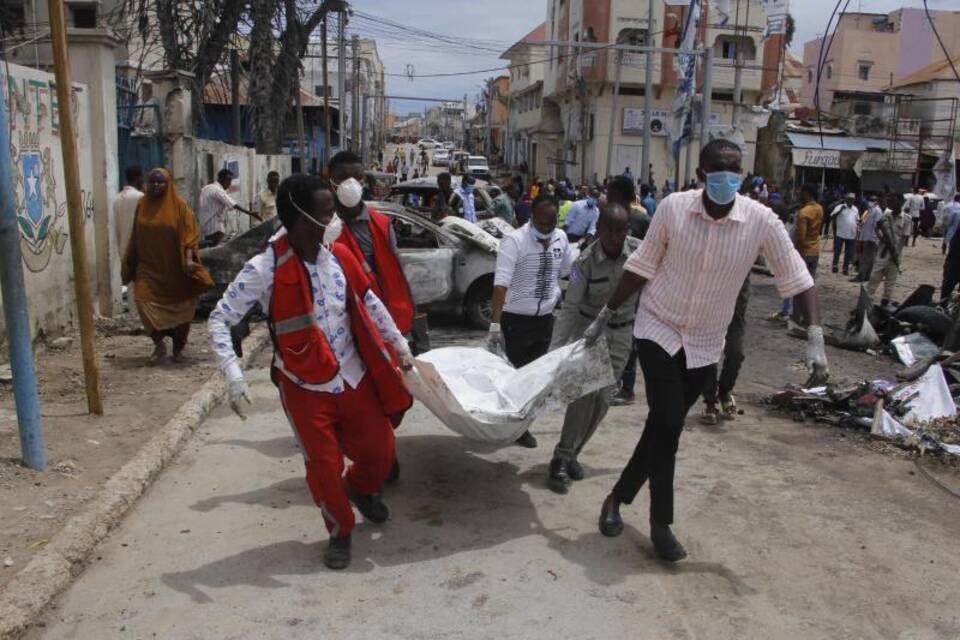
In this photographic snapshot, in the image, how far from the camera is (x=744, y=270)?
3838 mm

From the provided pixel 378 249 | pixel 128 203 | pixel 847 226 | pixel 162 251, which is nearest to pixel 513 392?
pixel 378 249

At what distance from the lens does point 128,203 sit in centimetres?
839

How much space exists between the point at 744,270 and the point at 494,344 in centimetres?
188

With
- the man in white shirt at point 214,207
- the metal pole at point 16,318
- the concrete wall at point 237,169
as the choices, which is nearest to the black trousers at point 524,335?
the metal pole at point 16,318

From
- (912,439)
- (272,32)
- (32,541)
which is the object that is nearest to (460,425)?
(32,541)

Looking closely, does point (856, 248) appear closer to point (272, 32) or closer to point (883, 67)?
point (272, 32)

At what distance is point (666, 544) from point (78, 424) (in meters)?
3.91

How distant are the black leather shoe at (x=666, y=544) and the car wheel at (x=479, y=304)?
5.92m

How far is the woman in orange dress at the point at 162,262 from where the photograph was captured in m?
7.27

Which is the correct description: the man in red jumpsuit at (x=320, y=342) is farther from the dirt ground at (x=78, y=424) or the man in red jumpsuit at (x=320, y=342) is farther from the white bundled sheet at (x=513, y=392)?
the dirt ground at (x=78, y=424)

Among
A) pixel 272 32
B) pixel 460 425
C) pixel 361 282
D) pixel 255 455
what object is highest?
pixel 272 32

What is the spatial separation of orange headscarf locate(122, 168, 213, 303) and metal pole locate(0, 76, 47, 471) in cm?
265

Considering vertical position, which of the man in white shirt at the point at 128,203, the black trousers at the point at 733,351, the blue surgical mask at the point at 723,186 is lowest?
the black trousers at the point at 733,351

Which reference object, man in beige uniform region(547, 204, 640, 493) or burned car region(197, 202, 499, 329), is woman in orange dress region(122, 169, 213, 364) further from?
man in beige uniform region(547, 204, 640, 493)
